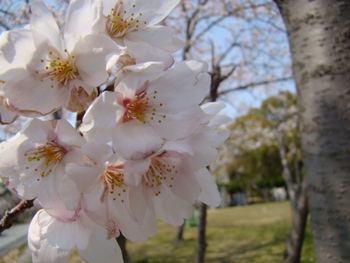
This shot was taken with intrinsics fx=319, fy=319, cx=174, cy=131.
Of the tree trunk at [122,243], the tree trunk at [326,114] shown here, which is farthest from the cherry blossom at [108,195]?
the tree trunk at [122,243]

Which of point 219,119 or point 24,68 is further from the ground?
point 24,68

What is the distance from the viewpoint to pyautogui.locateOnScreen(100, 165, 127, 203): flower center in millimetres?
641

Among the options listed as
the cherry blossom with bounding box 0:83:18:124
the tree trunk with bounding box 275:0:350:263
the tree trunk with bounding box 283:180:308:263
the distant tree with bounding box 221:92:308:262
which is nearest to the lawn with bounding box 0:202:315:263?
the tree trunk with bounding box 283:180:308:263

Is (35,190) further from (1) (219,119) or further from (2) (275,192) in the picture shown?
(2) (275,192)

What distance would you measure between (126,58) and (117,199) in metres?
0.29

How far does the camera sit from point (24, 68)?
626 millimetres

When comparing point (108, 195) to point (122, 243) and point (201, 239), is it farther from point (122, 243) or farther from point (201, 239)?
point (122, 243)

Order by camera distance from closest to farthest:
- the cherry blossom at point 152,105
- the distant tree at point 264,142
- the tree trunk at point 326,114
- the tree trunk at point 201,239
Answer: the cherry blossom at point 152,105, the tree trunk at point 326,114, the tree trunk at point 201,239, the distant tree at point 264,142

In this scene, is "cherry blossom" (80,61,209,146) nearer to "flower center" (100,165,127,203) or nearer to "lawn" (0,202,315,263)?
"flower center" (100,165,127,203)

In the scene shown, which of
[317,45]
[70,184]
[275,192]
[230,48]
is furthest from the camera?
[275,192]

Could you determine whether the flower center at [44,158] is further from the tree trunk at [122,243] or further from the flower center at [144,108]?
the tree trunk at [122,243]

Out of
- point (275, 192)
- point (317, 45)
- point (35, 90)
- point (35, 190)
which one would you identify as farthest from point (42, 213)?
point (275, 192)

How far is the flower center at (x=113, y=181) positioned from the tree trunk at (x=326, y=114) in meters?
1.10

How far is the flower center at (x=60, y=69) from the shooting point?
2.16 feet
